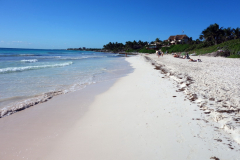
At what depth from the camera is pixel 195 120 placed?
3.38 meters

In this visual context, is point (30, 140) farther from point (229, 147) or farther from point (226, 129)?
point (226, 129)

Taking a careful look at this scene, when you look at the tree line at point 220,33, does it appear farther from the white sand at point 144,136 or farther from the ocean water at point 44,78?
the white sand at point 144,136

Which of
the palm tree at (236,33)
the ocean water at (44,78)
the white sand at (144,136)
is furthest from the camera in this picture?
the palm tree at (236,33)

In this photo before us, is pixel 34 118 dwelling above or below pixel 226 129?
below

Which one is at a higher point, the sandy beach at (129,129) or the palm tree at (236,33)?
the palm tree at (236,33)

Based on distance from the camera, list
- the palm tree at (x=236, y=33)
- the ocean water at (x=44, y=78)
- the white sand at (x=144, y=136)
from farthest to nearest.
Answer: the palm tree at (x=236, y=33) → the ocean water at (x=44, y=78) → the white sand at (x=144, y=136)

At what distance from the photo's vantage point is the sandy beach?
2455 millimetres

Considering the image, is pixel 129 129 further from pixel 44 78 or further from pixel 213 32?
pixel 213 32

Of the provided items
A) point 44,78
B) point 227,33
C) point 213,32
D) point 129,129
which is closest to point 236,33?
point 227,33

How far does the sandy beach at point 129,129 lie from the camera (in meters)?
2.46

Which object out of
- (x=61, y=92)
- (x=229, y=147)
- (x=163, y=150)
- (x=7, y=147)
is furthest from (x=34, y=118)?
(x=229, y=147)

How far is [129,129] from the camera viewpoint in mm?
3197

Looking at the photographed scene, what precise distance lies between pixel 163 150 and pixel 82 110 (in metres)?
2.64

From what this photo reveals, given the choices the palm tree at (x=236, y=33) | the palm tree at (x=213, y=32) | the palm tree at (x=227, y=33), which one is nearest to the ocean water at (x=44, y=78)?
the palm tree at (x=213, y=32)
